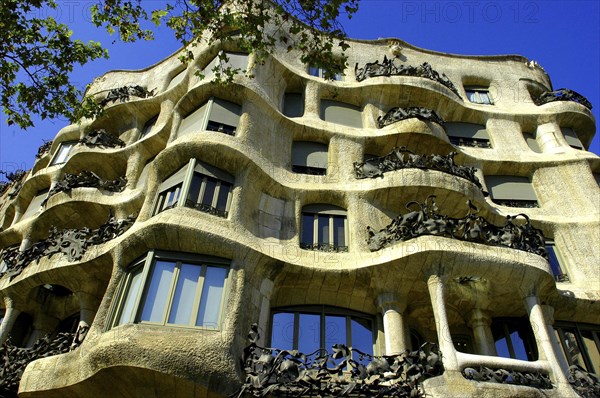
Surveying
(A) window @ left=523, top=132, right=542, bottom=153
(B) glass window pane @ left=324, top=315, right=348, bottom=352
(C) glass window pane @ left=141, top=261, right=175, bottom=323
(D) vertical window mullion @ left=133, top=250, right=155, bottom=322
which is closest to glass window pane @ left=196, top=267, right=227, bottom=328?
(C) glass window pane @ left=141, top=261, right=175, bottom=323

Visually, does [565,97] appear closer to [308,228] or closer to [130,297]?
[308,228]

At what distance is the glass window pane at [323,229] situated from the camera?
1363 centimetres

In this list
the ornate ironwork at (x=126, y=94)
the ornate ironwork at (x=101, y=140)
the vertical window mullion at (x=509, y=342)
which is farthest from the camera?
the ornate ironwork at (x=126, y=94)

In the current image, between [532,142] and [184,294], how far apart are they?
52.5 feet

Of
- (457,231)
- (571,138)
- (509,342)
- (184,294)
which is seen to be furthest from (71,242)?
(571,138)

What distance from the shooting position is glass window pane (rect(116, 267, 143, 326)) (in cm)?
1043

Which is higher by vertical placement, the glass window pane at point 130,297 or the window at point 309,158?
the window at point 309,158

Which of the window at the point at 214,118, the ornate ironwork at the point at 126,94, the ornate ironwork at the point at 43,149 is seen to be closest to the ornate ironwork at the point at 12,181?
the ornate ironwork at the point at 43,149

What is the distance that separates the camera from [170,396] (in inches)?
376

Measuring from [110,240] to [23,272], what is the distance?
338 centimetres

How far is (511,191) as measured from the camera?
17.3m

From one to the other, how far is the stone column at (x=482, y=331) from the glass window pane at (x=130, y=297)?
8.84 metres

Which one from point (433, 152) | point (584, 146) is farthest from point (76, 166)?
point (584, 146)

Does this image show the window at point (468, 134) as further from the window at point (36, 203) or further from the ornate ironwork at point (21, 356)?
the window at point (36, 203)
